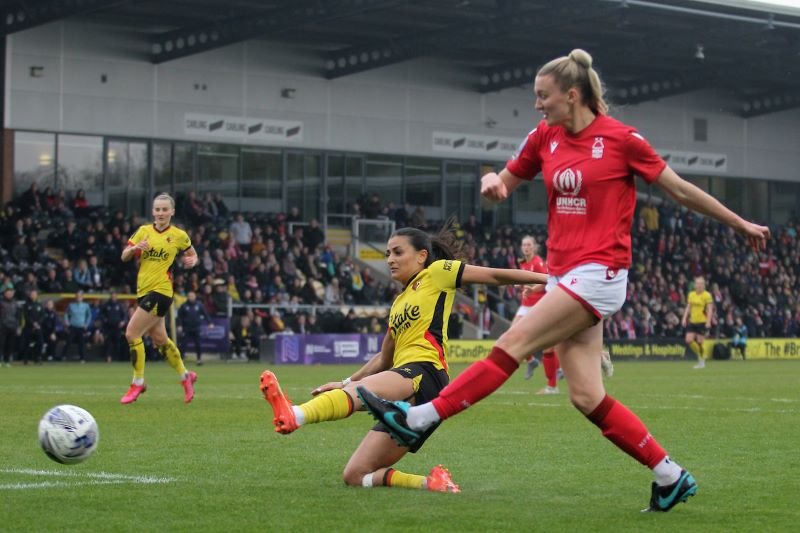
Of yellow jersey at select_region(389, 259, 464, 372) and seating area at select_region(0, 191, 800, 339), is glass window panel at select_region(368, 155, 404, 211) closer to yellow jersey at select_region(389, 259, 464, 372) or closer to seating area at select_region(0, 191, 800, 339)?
seating area at select_region(0, 191, 800, 339)

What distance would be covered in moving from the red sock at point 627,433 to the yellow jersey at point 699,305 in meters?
25.8

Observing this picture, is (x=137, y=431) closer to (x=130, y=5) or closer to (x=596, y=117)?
(x=596, y=117)

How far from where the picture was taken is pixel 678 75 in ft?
164

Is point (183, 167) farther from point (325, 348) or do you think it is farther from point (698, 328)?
point (698, 328)

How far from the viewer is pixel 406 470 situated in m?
9.49

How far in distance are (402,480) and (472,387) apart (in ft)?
5.34

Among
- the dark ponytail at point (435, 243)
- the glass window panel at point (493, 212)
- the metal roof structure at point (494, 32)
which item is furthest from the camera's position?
the glass window panel at point (493, 212)

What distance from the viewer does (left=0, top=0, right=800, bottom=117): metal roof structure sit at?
38.7 meters

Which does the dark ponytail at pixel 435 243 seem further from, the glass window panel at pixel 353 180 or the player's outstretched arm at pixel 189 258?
the glass window panel at pixel 353 180

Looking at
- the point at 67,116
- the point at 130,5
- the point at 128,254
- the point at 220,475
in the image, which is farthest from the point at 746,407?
the point at 67,116

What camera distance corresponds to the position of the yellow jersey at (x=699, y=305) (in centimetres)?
3250

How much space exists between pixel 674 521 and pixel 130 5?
3259 centimetres

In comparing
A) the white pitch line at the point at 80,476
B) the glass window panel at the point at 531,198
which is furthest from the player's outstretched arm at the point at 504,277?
the glass window panel at the point at 531,198

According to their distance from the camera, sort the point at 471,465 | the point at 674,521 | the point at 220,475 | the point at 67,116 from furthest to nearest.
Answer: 1. the point at 67,116
2. the point at 471,465
3. the point at 220,475
4. the point at 674,521
